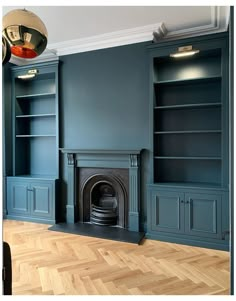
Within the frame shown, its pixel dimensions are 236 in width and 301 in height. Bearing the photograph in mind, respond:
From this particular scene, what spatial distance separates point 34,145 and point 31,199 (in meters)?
1.06

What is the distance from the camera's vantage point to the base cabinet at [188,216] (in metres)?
2.82

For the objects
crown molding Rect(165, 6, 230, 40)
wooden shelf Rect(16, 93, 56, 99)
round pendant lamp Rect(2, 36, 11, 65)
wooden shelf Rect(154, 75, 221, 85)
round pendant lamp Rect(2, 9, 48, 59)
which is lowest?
round pendant lamp Rect(2, 36, 11, 65)

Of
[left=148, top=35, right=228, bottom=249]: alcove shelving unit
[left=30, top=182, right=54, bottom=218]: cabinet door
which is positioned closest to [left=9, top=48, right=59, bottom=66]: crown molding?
[left=148, top=35, right=228, bottom=249]: alcove shelving unit

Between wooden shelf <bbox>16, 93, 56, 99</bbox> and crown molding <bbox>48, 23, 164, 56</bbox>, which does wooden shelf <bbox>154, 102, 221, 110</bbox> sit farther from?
wooden shelf <bbox>16, 93, 56, 99</bbox>

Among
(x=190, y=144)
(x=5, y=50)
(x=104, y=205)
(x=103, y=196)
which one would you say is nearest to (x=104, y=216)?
(x=104, y=205)

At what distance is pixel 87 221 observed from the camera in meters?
3.70

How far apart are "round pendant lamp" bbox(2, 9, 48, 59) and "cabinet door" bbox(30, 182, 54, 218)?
8.47 feet

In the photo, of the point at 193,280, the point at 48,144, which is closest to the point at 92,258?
the point at 193,280

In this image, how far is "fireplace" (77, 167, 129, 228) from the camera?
345cm

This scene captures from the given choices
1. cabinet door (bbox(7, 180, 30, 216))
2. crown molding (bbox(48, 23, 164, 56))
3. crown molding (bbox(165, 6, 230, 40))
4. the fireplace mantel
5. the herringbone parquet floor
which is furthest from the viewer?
cabinet door (bbox(7, 180, 30, 216))

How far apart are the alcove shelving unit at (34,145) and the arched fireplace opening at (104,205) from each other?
26.8 inches

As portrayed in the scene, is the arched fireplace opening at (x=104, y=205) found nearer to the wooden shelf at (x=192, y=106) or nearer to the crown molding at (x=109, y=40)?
the wooden shelf at (x=192, y=106)

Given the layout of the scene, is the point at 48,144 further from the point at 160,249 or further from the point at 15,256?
the point at 160,249

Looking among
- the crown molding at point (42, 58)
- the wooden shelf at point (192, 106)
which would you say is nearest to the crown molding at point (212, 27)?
the wooden shelf at point (192, 106)
